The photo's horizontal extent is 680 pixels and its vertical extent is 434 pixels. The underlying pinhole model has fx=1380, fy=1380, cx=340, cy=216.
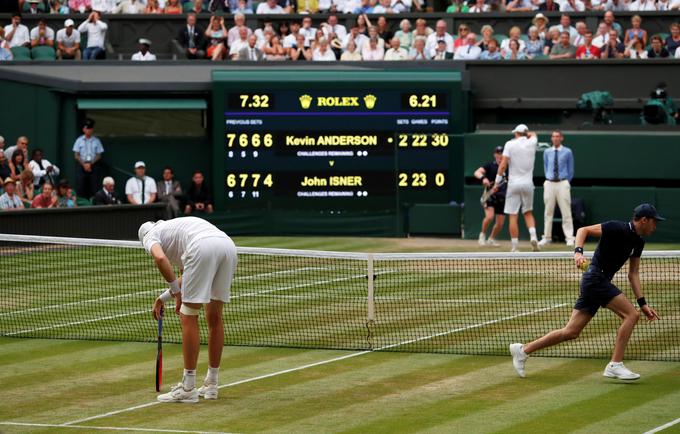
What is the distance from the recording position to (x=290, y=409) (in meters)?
11.0

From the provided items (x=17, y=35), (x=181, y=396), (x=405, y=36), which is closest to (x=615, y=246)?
(x=181, y=396)

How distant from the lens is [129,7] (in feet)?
100

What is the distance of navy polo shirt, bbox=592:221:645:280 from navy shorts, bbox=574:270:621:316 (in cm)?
9

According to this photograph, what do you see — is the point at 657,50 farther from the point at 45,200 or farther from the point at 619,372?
the point at 619,372

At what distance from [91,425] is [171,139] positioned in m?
18.6

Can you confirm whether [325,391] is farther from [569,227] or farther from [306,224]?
[306,224]

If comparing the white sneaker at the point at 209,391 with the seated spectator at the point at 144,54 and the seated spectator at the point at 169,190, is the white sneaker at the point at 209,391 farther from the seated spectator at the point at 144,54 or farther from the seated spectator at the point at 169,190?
the seated spectator at the point at 144,54

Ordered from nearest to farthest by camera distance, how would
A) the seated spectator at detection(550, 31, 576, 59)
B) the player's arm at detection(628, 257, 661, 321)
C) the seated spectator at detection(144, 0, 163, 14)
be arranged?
the player's arm at detection(628, 257, 661, 321)
the seated spectator at detection(550, 31, 576, 59)
the seated spectator at detection(144, 0, 163, 14)

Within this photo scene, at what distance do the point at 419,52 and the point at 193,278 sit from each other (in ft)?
59.1

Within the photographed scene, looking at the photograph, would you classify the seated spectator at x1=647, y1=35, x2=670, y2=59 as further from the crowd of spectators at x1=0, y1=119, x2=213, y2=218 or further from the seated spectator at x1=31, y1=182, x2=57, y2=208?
the seated spectator at x1=31, y1=182, x2=57, y2=208

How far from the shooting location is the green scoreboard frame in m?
27.0

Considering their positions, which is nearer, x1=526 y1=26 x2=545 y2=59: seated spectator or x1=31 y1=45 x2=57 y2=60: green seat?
x1=526 y1=26 x2=545 y2=59: seated spectator

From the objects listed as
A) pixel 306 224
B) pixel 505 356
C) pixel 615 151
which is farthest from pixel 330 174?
pixel 505 356

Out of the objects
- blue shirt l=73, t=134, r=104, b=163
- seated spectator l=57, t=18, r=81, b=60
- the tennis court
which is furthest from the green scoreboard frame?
the tennis court
